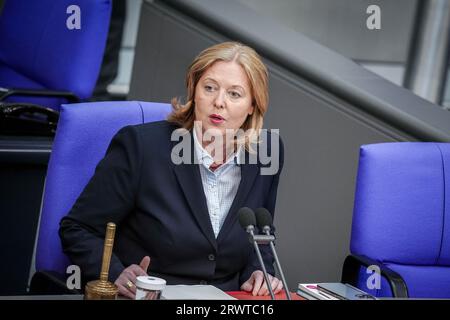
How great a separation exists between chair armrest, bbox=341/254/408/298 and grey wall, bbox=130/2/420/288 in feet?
2.42

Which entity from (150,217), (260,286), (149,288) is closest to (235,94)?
(150,217)

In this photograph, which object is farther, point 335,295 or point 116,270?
point 116,270

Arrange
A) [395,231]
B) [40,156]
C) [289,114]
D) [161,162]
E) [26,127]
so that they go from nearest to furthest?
1. [161,162]
2. [395,231]
3. [40,156]
4. [26,127]
5. [289,114]

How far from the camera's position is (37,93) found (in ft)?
9.57

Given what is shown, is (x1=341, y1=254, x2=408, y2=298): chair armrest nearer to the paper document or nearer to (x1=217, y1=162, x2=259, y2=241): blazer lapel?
(x1=217, y1=162, x2=259, y2=241): blazer lapel

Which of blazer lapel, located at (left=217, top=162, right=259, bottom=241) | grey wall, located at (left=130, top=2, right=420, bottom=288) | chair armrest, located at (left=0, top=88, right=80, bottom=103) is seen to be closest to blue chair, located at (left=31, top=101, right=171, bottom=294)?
blazer lapel, located at (left=217, top=162, right=259, bottom=241)

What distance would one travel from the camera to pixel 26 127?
2748mm

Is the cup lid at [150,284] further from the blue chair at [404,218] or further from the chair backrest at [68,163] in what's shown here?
the blue chair at [404,218]

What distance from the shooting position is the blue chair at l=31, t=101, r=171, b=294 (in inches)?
75.2
